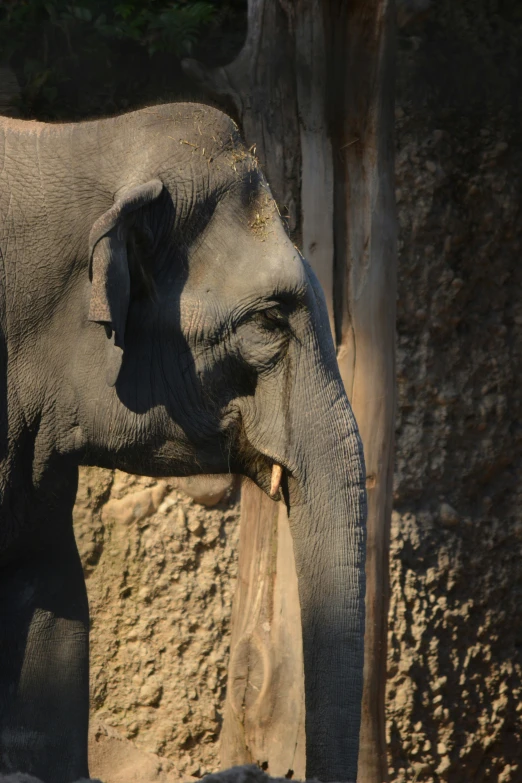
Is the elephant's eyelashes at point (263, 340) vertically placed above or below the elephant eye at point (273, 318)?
below

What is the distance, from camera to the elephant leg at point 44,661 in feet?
6.63

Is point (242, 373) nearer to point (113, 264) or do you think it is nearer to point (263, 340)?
point (263, 340)

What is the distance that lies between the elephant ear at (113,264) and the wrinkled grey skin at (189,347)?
0.03 metres

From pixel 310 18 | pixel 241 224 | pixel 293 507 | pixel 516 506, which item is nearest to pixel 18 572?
pixel 293 507

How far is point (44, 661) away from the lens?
6.75 feet

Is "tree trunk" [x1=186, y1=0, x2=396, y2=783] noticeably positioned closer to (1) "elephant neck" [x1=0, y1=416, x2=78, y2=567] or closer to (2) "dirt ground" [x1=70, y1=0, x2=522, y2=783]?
(2) "dirt ground" [x1=70, y1=0, x2=522, y2=783]

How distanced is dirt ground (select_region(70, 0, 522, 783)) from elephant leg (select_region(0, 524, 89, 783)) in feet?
3.54

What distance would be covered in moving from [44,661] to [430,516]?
145 cm

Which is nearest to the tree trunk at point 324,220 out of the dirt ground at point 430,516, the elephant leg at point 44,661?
the dirt ground at point 430,516

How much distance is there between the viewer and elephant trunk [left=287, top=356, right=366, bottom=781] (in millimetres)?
1664

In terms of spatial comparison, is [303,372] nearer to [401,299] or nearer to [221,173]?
[221,173]

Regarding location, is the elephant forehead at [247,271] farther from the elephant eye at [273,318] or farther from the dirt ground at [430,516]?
the dirt ground at [430,516]

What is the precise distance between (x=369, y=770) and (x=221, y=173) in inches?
72.5

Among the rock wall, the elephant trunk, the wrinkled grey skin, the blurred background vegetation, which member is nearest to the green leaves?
the blurred background vegetation
